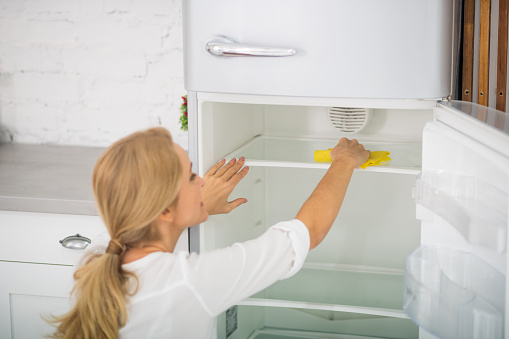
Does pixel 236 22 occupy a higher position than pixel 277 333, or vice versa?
pixel 236 22

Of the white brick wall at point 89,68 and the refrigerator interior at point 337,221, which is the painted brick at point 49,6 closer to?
the white brick wall at point 89,68

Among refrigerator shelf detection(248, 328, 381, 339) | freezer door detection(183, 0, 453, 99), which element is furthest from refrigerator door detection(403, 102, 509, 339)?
refrigerator shelf detection(248, 328, 381, 339)

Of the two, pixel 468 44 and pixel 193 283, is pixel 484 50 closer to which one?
pixel 468 44

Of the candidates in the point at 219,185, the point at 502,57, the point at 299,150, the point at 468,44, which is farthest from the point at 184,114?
the point at 502,57

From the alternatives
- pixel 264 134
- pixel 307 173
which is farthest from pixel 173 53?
pixel 307 173

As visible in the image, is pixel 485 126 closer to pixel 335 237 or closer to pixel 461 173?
pixel 461 173

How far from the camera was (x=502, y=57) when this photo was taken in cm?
124

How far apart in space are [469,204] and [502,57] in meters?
0.44

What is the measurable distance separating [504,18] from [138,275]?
0.87 meters

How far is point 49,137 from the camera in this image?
217 cm

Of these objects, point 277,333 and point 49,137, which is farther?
point 49,137

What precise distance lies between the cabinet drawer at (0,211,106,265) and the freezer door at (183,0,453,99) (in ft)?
1.86

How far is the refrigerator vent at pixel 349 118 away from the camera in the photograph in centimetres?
174

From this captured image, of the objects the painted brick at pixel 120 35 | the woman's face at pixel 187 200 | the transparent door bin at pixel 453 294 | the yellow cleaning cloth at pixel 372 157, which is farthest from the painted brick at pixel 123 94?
the transparent door bin at pixel 453 294
